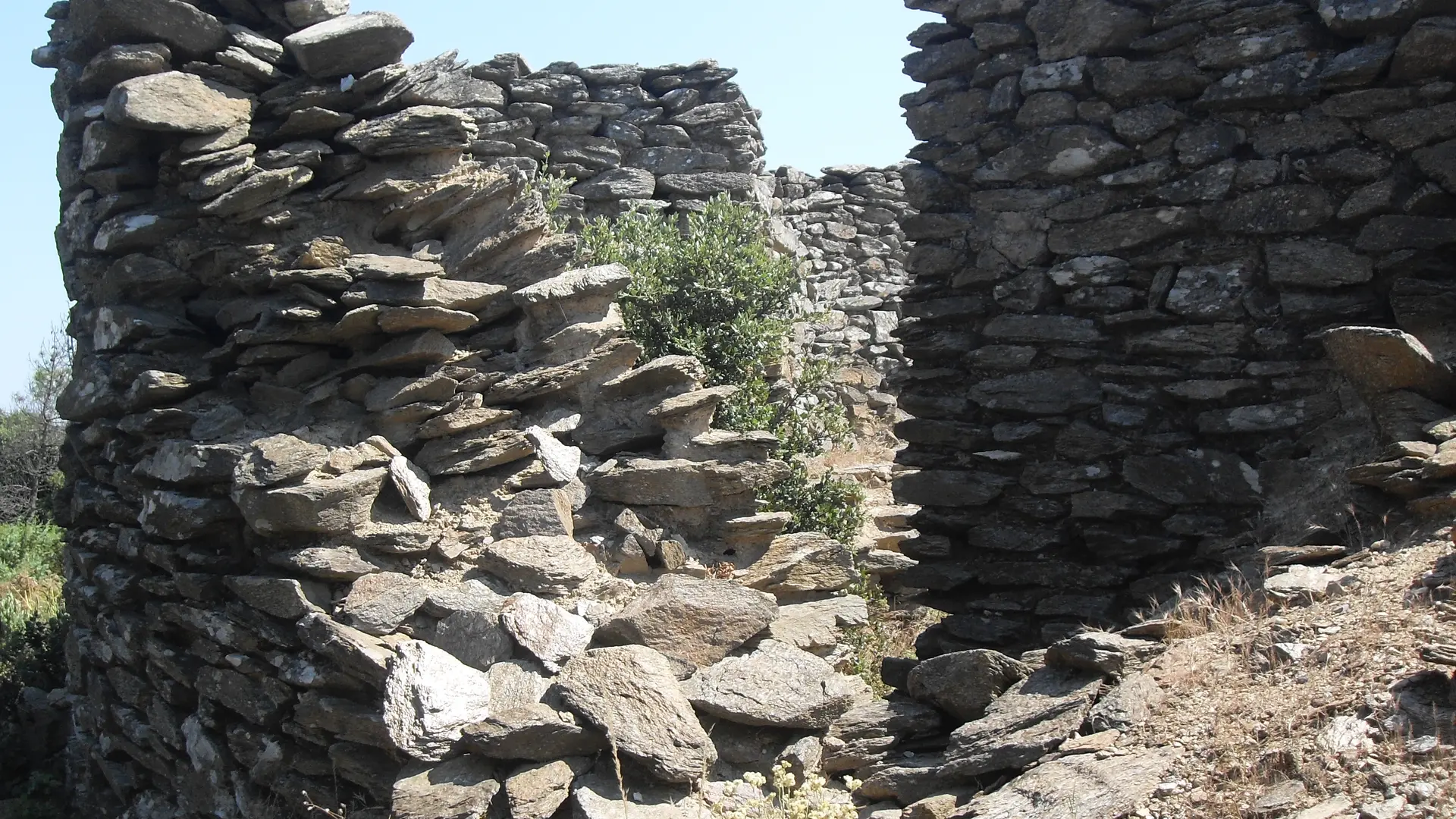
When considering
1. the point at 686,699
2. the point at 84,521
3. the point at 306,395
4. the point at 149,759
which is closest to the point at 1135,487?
the point at 686,699

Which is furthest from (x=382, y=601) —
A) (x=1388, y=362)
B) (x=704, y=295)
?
(x=1388, y=362)

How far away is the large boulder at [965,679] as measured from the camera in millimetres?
4043

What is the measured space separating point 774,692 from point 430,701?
1217mm

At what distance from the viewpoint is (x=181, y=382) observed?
5.59m

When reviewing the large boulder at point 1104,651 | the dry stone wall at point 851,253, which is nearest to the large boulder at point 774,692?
the large boulder at point 1104,651

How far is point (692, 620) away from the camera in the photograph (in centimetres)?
455

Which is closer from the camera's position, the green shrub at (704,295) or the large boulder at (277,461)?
the large boulder at (277,461)

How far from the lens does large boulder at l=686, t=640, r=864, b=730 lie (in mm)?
4195

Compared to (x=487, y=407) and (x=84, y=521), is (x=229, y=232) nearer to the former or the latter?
(x=487, y=407)

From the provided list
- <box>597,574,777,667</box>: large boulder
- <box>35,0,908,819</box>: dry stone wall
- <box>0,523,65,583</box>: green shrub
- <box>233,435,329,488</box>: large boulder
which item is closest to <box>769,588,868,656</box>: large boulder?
<box>35,0,908,819</box>: dry stone wall

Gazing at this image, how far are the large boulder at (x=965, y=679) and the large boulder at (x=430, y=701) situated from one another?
1.55 m

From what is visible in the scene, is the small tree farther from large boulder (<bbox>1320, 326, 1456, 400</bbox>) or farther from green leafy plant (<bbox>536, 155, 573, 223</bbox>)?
large boulder (<bbox>1320, 326, 1456, 400</bbox>)

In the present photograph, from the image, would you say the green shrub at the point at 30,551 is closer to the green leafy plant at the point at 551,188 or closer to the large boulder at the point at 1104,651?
the green leafy plant at the point at 551,188

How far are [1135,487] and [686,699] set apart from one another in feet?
6.97
